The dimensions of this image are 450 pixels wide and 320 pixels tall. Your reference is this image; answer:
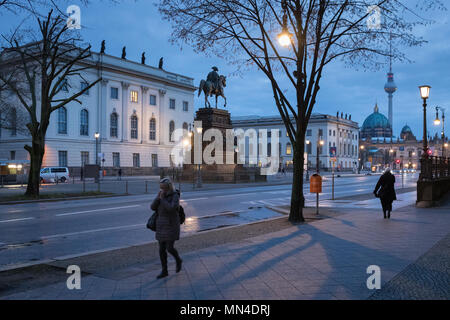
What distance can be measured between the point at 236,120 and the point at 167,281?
137 metres

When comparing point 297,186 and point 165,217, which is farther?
point 297,186

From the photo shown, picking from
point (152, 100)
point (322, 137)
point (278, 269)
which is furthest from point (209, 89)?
point (322, 137)

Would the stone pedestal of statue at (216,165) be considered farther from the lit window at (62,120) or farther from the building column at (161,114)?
the building column at (161,114)

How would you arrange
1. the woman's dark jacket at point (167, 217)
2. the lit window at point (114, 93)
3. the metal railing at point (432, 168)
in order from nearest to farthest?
1. the woman's dark jacket at point (167, 217)
2. the metal railing at point (432, 168)
3. the lit window at point (114, 93)

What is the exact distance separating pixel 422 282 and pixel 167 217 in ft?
12.9

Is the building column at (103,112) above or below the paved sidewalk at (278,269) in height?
above

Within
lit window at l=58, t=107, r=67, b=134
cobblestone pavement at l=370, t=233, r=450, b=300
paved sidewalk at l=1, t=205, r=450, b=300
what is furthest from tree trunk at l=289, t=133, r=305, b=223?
lit window at l=58, t=107, r=67, b=134

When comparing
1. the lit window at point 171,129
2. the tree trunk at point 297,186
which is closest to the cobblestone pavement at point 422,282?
the tree trunk at point 297,186

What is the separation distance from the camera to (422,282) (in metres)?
6.04

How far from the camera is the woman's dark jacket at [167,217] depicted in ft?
21.2

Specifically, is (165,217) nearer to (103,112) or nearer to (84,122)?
(84,122)

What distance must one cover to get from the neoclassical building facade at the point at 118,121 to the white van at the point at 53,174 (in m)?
9.61

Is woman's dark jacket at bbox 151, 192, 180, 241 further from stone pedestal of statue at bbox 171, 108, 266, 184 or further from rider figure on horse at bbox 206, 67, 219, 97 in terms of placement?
rider figure on horse at bbox 206, 67, 219, 97
